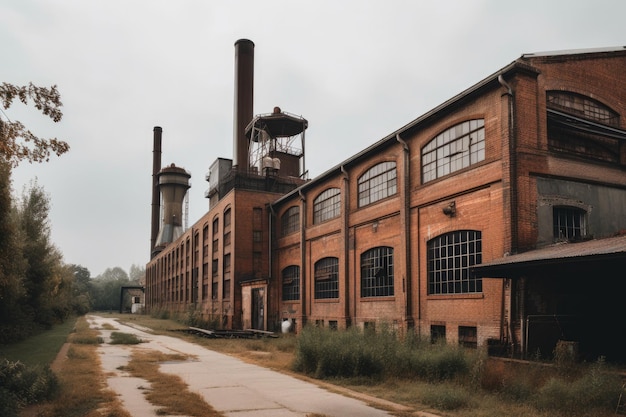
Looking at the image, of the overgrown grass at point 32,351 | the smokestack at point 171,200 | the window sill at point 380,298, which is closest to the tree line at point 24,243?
the overgrown grass at point 32,351

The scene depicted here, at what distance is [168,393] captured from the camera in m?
10.2

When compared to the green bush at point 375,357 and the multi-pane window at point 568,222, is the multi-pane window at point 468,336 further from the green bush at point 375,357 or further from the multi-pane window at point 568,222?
the multi-pane window at point 568,222

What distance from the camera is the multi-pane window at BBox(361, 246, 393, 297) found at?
69.0 feet

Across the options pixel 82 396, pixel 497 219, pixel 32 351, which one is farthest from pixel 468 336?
pixel 32 351

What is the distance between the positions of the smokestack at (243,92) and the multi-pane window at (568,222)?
28096mm

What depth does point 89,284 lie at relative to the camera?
11481 centimetres

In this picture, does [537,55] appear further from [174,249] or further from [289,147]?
[174,249]

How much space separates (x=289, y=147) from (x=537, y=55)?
28.3 meters

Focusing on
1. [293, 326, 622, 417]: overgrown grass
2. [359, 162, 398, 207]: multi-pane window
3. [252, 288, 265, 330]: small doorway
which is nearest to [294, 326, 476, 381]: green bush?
[293, 326, 622, 417]: overgrown grass

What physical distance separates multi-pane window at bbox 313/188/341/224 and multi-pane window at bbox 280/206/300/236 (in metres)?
2.94

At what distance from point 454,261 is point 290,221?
16.5 m

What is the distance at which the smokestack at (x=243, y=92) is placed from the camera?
135ft

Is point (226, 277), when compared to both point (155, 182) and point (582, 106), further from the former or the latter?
point (155, 182)

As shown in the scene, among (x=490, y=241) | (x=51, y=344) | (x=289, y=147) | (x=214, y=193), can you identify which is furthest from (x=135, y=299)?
(x=490, y=241)
